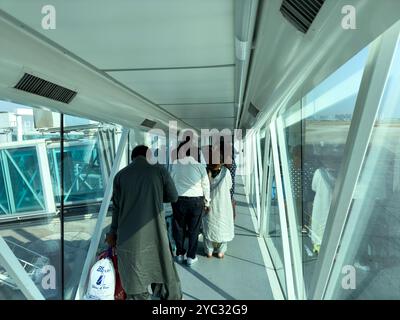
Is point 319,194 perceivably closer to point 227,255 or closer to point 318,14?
point 318,14

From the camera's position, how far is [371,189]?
1.25m

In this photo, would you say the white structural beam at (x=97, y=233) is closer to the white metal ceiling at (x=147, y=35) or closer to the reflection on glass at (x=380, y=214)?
the white metal ceiling at (x=147, y=35)

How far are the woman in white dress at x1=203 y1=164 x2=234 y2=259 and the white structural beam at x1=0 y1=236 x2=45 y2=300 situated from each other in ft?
6.86

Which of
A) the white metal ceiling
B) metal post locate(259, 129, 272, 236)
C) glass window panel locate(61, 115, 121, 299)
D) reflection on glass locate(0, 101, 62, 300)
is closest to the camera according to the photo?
the white metal ceiling

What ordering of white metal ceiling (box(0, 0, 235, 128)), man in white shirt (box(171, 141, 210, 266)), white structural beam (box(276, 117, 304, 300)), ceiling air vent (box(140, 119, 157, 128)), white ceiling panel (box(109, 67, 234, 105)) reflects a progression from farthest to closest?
man in white shirt (box(171, 141, 210, 266)), ceiling air vent (box(140, 119, 157, 128)), white structural beam (box(276, 117, 304, 300)), white ceiling panel (box(109, 67, 234, 105)), white metal ceiling (box(0, 0, 235, 128))

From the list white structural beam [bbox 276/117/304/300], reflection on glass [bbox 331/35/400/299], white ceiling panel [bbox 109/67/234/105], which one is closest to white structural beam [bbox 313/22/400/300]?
reflection on glass [bbox 331/35/400/299]

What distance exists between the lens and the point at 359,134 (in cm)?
121

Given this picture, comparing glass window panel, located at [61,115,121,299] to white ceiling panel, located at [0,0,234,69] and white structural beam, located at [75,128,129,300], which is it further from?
white ceiling panel, located at [0,0,234,69]

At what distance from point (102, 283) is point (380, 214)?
214cm

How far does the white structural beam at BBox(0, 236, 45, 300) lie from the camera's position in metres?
1.84

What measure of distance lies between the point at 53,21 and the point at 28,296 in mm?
1769

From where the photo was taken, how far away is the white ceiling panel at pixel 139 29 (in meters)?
0.97

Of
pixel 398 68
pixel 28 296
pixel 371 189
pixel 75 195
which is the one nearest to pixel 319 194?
pixel 371 189

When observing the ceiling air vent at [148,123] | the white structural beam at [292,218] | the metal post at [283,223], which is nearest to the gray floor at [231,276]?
the metal post at [283,223]
